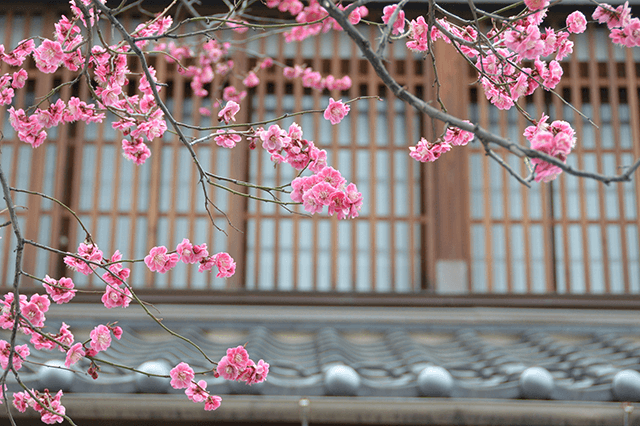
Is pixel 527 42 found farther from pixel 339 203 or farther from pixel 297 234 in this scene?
pixel 297 234

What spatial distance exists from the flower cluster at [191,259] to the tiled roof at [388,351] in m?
1.01

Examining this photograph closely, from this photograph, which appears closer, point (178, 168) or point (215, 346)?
point (215, 346)

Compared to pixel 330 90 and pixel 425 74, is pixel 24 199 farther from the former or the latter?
pixel 425 74

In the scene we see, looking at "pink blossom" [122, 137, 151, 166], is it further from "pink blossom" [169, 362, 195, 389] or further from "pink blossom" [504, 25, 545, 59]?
"pink blossom" [504, 25, 545, 59]

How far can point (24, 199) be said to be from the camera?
5.75 m

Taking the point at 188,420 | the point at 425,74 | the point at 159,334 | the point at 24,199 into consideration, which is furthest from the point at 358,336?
the point at 24,199

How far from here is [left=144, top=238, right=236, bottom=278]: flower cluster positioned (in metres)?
2.70

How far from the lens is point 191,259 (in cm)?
270

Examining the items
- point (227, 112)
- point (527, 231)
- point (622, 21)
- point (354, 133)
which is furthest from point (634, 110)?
point (227, 112)

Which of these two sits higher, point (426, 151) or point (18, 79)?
point (18, 79)

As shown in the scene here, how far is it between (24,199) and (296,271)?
2423 millimetres

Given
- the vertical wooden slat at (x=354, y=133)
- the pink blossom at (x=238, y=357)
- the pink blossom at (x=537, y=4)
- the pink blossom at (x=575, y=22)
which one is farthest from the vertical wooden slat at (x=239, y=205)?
the pink blossom at (x=537, y=4)

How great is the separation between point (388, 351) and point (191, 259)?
2350mm

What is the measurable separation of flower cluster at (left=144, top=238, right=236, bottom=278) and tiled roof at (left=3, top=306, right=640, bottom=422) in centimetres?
101
